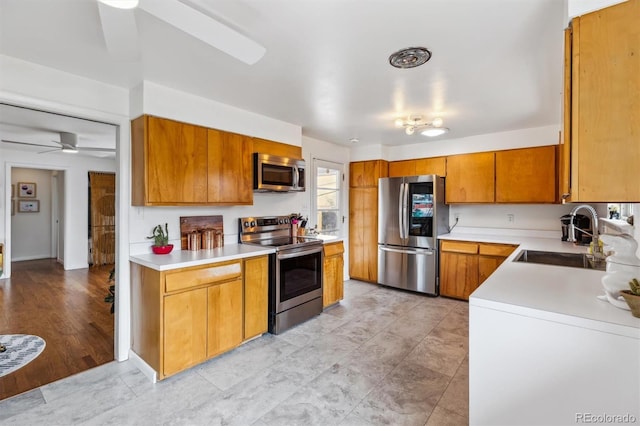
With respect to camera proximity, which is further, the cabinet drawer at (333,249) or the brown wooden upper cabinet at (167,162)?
the cabinet drawer at (333,249)

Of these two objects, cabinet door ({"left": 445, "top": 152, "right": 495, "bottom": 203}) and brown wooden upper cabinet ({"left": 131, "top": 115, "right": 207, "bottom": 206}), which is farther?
cabinet door ({"left": 445, "top": 152, "right": 495, "bottom": 203})

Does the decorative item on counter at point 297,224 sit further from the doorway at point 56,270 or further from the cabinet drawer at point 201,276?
the doorway at point 56,270

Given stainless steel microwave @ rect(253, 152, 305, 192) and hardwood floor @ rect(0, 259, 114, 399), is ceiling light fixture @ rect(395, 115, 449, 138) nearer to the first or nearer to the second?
stainless steel microwave @ rect(253, 152, 305, 192)

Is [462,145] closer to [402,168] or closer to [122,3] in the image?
[402,168]

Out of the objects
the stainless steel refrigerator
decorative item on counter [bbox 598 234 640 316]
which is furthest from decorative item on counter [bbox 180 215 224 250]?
decorative item on counter [bbox 598 234 640 316]

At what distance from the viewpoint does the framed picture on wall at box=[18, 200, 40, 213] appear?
261 inches

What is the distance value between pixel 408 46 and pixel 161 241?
2.39 m

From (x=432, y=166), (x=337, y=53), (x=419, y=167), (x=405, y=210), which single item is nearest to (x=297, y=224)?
(x=405, y=210)

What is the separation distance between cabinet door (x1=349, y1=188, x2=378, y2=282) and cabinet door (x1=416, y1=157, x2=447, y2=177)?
0.73 meters

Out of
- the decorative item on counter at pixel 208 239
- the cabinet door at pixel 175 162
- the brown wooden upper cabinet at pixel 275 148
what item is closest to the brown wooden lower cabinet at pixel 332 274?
the brown wooden upper cabinet at pixel 275 148

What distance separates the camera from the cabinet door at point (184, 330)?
7.06 feet

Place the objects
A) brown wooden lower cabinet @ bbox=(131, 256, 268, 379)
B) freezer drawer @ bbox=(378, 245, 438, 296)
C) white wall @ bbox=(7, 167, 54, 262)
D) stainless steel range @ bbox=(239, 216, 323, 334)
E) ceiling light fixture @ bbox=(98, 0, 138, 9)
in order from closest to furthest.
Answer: ceiling light fixture @ bbox=(98, 0, 138, 9) < brown wooden lower cabinet @ bbox=(131, 256, 268, 379) < stainless steel range @ bbox=(239, 216, 323, 334) < freezer drawer @ bbox=(378, 245, 438, 296) < white wall @ bbox=(7, 167, 54, 262)

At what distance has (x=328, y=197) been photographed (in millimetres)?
4711

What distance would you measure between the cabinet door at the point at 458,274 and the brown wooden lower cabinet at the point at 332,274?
1436 millimetres
